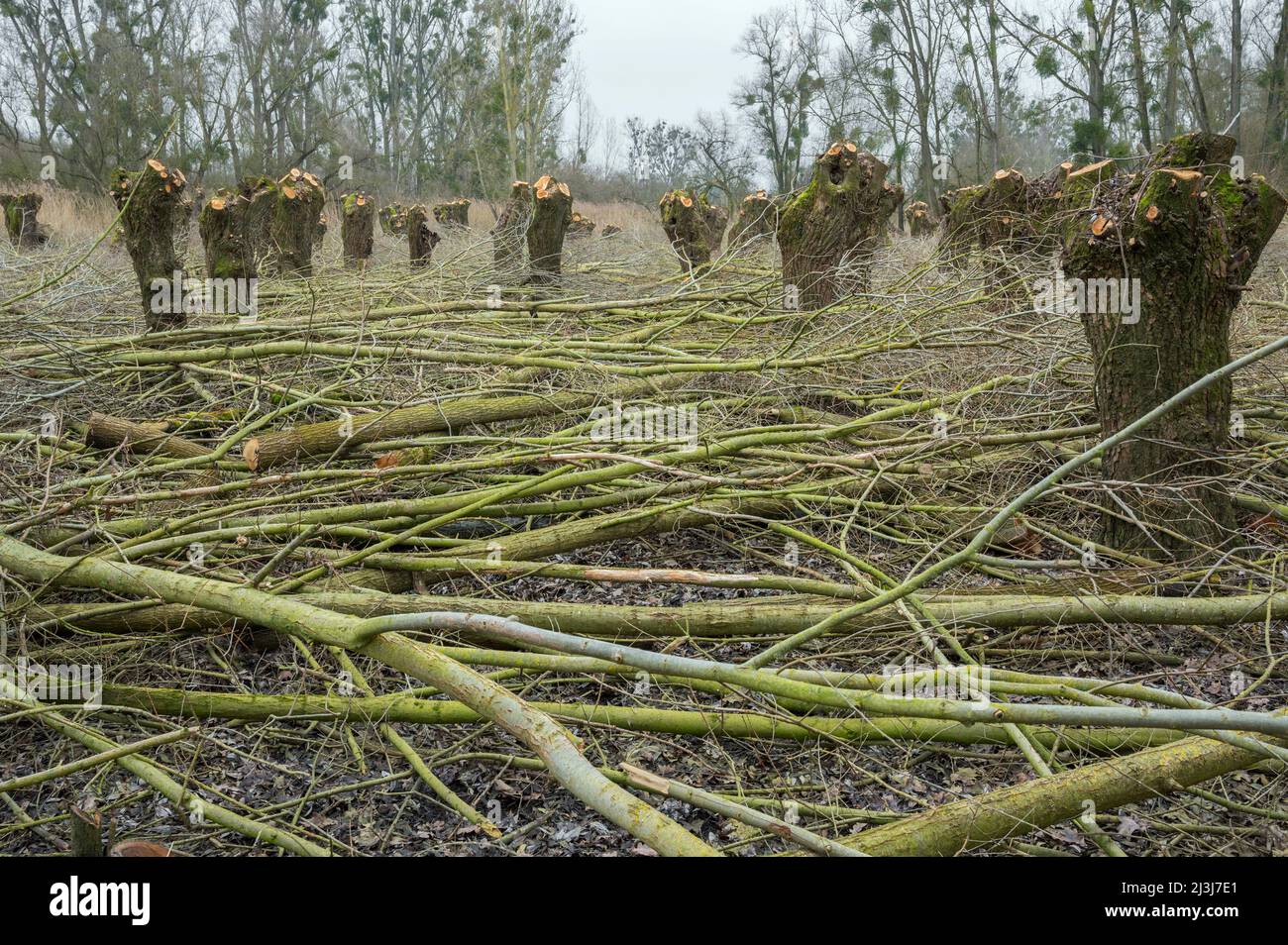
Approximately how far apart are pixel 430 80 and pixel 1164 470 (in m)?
39.2

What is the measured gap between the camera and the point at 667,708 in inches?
124

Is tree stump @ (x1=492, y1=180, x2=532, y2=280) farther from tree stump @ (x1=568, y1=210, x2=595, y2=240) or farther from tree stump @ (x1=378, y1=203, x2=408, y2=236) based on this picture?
tree stump @ (x1=378, y1=203, x2=408, y2=236)

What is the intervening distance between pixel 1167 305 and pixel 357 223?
1026 cm

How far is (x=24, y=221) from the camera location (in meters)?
12.5

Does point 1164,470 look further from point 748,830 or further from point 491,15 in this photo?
point 491,15

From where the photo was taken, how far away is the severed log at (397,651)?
1.92 metres

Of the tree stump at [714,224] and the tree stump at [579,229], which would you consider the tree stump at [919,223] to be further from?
the tree stump at [579,229]

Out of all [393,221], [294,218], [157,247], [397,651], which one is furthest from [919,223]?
[397,651]

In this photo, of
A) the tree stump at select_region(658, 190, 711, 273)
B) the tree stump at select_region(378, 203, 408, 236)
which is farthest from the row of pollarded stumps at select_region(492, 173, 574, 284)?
the tree stump at select_region(378, 203, 408, 236)

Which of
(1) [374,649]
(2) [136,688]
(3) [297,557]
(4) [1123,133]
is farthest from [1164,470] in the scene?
(4) [1123,133]

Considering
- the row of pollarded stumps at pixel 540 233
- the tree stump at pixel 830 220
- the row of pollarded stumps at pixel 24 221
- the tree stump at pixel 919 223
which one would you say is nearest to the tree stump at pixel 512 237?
the row of pollarded stumps at pixel 540 233

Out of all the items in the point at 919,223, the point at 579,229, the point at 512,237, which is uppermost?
the point at 919,223

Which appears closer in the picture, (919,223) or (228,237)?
(228,237)

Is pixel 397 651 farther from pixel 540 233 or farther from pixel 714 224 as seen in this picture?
pixel 714 224
